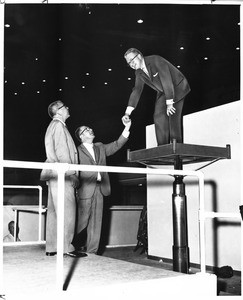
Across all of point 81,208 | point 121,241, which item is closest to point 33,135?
point 121,241

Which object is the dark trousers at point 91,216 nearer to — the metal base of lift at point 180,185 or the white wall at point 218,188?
the white wall at point 218,188

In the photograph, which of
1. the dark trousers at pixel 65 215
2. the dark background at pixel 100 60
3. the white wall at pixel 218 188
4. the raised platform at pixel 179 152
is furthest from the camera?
the dark background at pixel 100 60

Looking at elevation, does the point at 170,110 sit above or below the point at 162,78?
below

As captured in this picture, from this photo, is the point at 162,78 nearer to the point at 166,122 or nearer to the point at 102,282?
the point at 166,122

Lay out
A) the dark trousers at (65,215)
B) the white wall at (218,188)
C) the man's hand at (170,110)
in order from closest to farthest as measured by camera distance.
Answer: the dark trousers at (65,215), the man's hand at (170,110), the white wall at (218,188)

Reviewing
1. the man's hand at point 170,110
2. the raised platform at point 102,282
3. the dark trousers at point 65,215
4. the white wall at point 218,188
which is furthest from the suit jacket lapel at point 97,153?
the raised platform at point 102,282

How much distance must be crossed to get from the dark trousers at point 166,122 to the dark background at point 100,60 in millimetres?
1102

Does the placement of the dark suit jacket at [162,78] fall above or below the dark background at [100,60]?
below

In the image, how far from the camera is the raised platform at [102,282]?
5.73ft

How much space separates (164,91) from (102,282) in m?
1.67

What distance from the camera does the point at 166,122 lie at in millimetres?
3143

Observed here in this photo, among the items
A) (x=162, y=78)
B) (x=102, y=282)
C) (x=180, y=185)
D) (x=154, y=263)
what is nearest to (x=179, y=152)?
(x=180, y=185)

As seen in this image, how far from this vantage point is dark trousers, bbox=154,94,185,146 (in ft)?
10.0

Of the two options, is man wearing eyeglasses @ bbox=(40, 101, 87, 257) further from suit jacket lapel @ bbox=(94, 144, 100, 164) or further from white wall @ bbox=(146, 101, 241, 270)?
white wall @ bbox=(146, 101, 241, 270)
